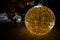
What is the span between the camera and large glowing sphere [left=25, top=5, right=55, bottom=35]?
225 centimetres

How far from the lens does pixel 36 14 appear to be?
90.5 inches

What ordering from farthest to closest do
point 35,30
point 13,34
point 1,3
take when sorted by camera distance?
point 13,34 < point 1,3 < point 35,30

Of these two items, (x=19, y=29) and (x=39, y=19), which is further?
(x=19, y=29)

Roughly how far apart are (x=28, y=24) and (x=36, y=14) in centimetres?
17

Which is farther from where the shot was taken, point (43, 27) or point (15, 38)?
point (15, 38)

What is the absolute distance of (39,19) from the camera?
2.37 metres

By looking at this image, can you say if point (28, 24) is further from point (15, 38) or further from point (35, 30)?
point (15, 38)

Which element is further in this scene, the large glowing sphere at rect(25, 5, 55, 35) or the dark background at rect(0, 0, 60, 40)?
the dark background at rect(0, 0, 60, 40)

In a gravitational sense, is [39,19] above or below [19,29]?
below

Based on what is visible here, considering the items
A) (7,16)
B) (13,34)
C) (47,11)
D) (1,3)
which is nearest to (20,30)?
(13,34)

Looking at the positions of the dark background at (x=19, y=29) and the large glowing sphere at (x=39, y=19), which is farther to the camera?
the dark background at (x=19, y=29)

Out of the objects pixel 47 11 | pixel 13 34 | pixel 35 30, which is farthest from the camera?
pixel 13 34

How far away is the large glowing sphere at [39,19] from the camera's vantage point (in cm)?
225

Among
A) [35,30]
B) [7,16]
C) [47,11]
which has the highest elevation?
[7,16]
